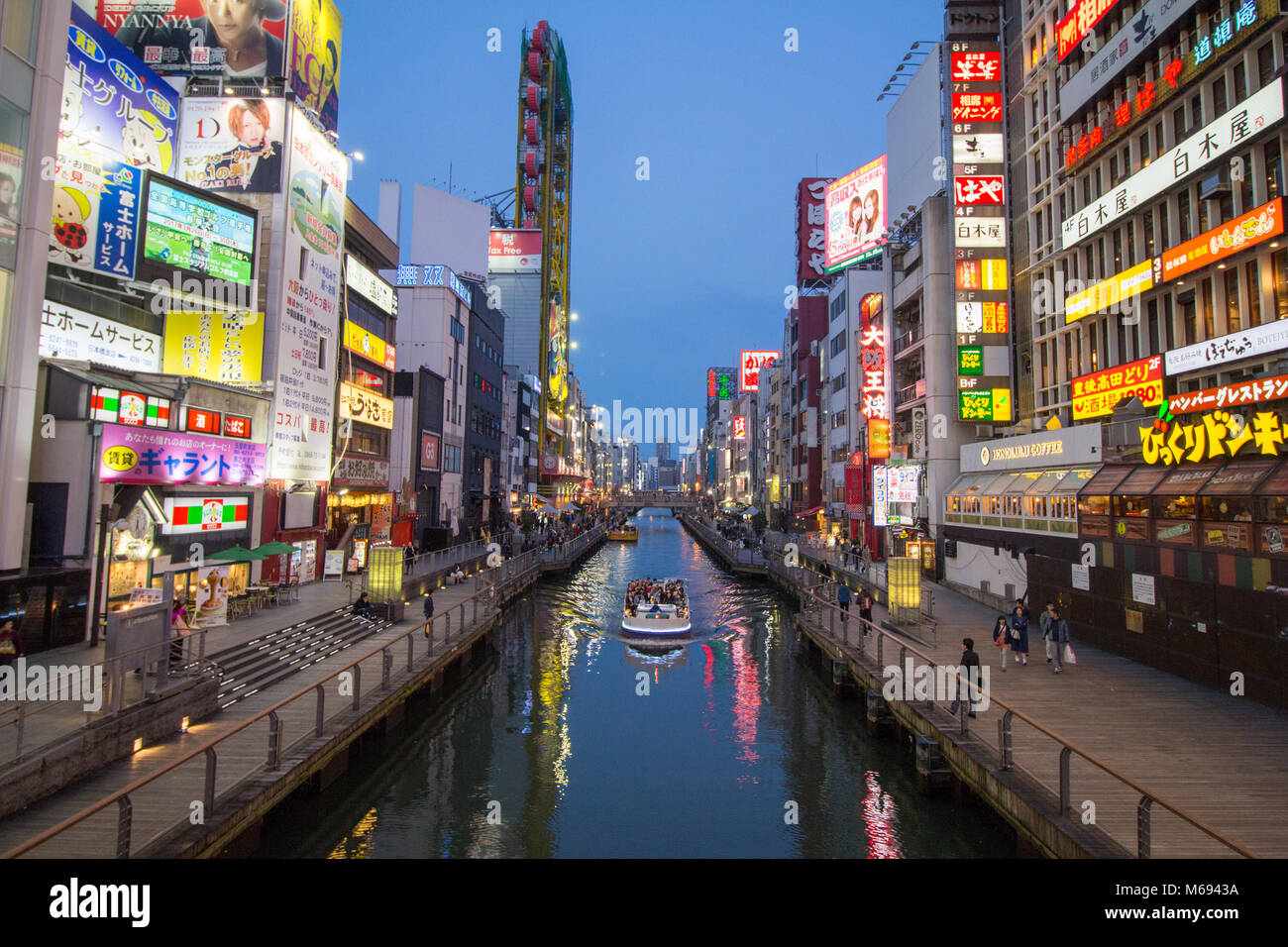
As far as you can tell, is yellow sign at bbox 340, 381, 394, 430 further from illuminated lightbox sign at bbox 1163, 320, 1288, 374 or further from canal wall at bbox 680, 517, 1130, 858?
illuminated lightbox sign at bbox 1163, 320, 1288, 374

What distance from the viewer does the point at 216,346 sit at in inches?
1045

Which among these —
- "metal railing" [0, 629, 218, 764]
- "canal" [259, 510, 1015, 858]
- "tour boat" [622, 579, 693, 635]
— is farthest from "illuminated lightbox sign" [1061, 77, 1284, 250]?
"metal railing" [0, 629, 218, 764]

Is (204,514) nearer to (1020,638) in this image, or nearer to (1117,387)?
(1020,638)

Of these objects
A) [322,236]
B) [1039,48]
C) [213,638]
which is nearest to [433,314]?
[322,236]

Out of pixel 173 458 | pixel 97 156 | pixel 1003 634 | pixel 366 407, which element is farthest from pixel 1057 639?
pixel 366 407

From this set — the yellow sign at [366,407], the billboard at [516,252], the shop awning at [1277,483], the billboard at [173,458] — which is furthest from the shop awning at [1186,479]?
the billboard at [516,252]

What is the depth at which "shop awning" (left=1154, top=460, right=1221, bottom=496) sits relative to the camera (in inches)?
698

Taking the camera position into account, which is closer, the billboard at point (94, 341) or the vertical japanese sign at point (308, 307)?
the billboard at point (94, 341)

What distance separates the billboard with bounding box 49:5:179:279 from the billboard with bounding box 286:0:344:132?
7.87 meters

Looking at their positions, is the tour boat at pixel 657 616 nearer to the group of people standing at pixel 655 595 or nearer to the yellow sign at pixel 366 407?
the group of people standing at pixel 655 595

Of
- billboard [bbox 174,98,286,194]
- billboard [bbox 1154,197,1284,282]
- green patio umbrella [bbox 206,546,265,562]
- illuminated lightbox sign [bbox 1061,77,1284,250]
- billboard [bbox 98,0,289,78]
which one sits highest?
billboard [bbox 98,0,289,78]

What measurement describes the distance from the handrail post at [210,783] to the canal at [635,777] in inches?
91.2

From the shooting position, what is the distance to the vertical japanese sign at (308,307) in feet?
95.9
